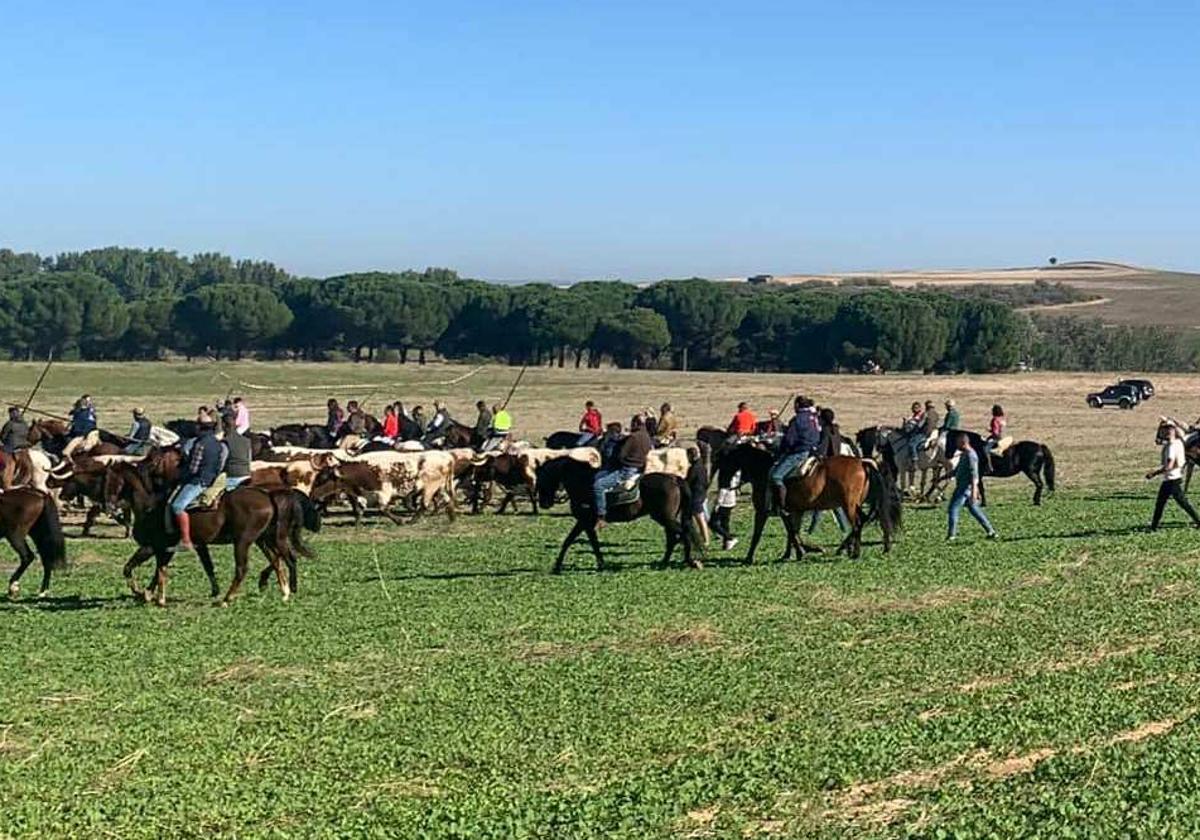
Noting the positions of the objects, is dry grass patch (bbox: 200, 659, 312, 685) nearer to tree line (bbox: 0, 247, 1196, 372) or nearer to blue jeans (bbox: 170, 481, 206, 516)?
blue jeans (bbox: 170, 481, 206, 516)

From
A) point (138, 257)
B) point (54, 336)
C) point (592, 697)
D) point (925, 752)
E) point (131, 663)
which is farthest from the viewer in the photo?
point (138, 257)

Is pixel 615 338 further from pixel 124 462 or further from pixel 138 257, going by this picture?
pixel 138 257

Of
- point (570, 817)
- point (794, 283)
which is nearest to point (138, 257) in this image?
point (794, 283)

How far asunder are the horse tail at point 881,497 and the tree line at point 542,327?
3004 inches

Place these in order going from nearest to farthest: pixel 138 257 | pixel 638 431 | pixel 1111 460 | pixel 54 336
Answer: pixel 638 431, pixel 1111 460, pixel 54 336, pixel 138 257

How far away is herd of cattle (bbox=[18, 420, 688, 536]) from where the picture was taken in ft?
86.8

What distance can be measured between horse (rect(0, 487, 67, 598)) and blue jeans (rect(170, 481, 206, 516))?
2171 millimetres

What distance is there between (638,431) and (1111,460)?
22.9 meters

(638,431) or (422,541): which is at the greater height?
(638,431)

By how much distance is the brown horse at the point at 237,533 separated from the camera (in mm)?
18594

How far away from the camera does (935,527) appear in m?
25.1

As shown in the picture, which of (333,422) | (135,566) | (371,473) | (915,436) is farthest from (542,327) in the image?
(135,566)

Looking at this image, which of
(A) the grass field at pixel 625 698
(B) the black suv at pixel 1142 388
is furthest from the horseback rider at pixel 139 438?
(B) the black suv at pixel 1142 388

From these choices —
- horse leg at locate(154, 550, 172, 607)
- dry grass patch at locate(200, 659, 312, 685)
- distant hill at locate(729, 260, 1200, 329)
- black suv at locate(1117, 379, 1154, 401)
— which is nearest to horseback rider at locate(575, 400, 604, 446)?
horse leg at locate(154, 550, 172, 607)
